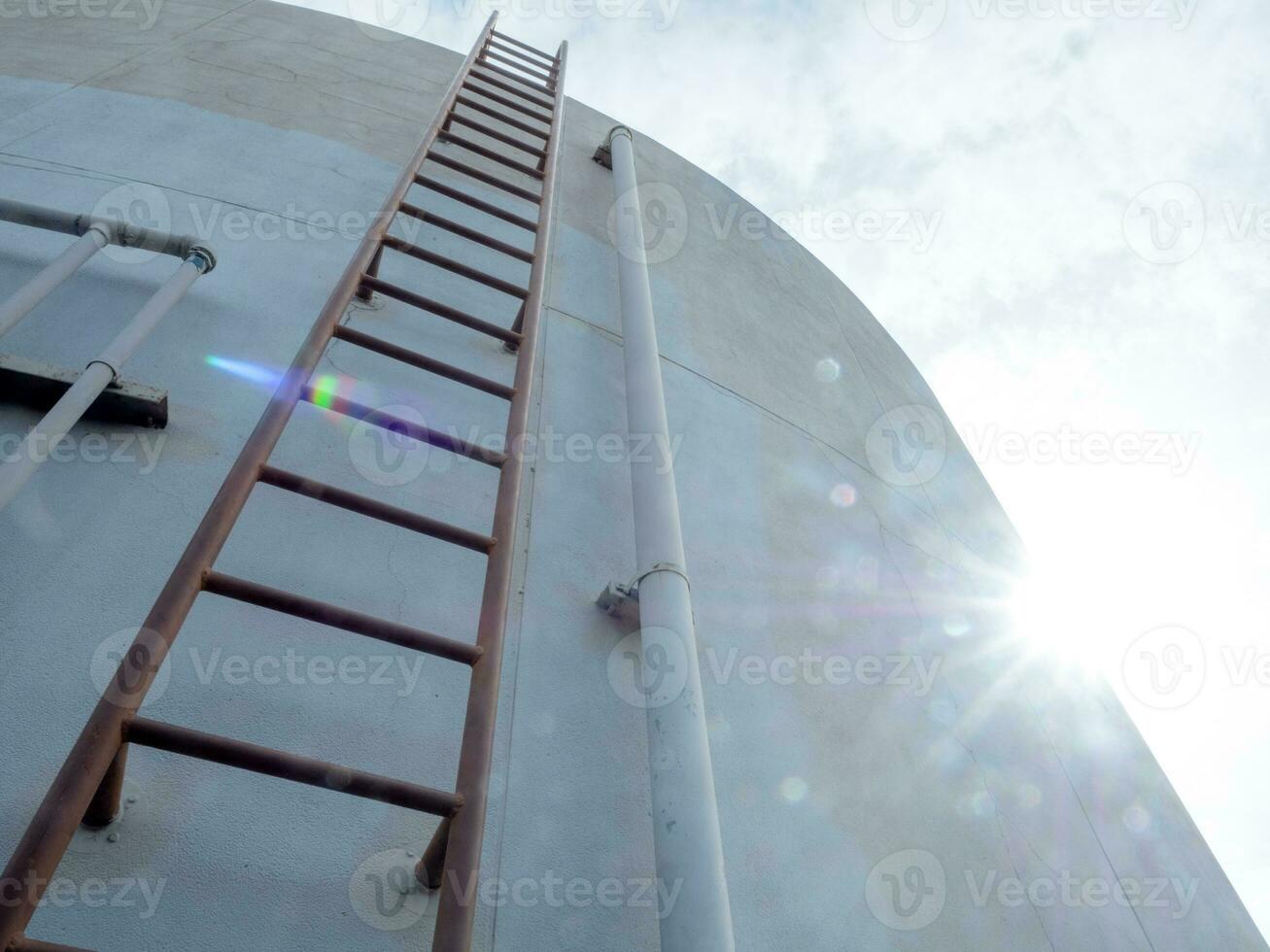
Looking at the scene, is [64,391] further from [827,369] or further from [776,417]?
[827,369]

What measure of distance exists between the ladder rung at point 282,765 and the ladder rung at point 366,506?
572 millimetres

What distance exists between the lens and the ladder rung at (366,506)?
183 centimetres

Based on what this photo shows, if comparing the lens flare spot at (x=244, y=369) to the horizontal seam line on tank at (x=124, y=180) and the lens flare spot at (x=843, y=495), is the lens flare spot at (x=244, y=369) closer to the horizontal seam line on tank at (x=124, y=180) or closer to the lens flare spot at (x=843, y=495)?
the horizontal seam line on tank at (x=124, y=180)

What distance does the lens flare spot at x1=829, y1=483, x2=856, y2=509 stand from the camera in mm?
3389

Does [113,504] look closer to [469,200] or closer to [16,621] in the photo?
[16,621]

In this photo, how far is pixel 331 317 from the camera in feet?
7.54

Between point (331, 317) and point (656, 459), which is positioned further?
point (656, 459)

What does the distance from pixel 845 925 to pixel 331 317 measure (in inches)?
79.2

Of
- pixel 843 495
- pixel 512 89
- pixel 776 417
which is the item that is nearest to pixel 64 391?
pixel 776 417

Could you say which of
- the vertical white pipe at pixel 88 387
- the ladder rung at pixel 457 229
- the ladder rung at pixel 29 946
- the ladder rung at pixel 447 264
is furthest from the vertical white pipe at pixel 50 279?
the ladder rung at pixel 29 946

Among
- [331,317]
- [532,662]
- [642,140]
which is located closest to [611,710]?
[532,662]

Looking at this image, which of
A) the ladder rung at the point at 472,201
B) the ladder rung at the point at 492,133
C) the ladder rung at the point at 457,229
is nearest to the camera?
the ladder rung at the point at 457,229

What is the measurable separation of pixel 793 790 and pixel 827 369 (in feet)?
8.48

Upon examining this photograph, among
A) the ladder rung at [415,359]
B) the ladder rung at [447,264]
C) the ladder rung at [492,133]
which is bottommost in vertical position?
the ladder rung at [415,359]
